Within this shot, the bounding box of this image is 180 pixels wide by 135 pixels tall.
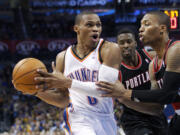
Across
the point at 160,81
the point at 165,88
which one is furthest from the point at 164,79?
the point at 160,81

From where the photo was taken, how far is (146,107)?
3520mm

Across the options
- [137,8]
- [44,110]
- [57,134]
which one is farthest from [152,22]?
[137,8]

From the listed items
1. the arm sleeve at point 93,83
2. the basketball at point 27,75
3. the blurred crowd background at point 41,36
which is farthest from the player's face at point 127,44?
the blurred crowd background at point 41,36

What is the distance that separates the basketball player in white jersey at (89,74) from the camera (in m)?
3.10

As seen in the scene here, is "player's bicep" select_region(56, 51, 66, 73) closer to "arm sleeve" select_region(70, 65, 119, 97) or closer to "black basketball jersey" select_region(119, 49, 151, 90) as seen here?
"arm sleeve" select_region(70, 65, 119, 97)

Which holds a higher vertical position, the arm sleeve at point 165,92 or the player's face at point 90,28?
the player's face at point 90,28

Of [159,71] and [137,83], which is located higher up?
[159,71]

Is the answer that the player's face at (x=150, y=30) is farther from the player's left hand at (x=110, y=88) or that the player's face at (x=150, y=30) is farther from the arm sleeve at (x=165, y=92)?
the player's left hand at (x=110, y=88)

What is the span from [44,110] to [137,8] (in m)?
7.06

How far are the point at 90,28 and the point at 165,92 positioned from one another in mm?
1162

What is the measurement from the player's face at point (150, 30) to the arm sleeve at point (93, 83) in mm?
605

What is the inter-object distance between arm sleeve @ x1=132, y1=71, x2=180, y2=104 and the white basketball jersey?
483 mm

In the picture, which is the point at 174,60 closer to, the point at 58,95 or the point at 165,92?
the point at 165,92

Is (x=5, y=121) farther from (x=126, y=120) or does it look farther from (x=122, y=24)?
(x=126, y=120)
